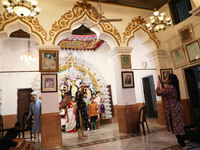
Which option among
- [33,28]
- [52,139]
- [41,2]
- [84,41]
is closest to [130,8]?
[84,41]

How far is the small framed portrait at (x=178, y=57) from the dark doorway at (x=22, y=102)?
7267mm

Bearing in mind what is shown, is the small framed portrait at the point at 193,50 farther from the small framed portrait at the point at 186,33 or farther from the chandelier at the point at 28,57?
the chandelier at the point at 28,57

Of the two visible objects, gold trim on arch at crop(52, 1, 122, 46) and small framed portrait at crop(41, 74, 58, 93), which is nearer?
small framed portrait at crop(41, 74, 58, 93)

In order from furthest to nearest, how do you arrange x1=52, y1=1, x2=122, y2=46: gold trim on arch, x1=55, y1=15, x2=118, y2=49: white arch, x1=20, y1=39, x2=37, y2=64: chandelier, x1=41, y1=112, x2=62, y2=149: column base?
1. x1=20, y1=39, x2=37, y2=64: chandelier
2. x1=55, y1=15, x2=118, y2=49: white arch
3. x1=52, y1=1, x2=122, y2=46: gold trim on arch
4. x1=41, y1=112, x2=62, y2=149: column base

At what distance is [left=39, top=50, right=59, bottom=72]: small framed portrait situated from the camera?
16.8 ft

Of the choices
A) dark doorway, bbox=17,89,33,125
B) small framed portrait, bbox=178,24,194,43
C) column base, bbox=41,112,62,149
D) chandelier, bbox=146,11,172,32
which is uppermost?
chandelier, bbox=146,11,172,32

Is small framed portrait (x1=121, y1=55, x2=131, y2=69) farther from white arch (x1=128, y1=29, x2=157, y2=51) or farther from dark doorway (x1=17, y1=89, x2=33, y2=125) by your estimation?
dark doorway (x1=17, y1=89, x2=33, y2=125)

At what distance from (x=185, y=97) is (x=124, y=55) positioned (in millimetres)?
2907

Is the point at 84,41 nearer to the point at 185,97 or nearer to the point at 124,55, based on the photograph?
the point at 124,55

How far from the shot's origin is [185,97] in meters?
5.95

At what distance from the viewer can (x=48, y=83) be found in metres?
5.11

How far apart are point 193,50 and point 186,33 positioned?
74 cm

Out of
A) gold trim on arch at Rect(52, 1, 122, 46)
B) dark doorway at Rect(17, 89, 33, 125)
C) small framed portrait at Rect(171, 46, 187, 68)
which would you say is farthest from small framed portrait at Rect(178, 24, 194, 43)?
dark doorway at Rect(17, 89, 33, 125)

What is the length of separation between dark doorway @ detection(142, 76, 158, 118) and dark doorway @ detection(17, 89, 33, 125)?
6.51 m
